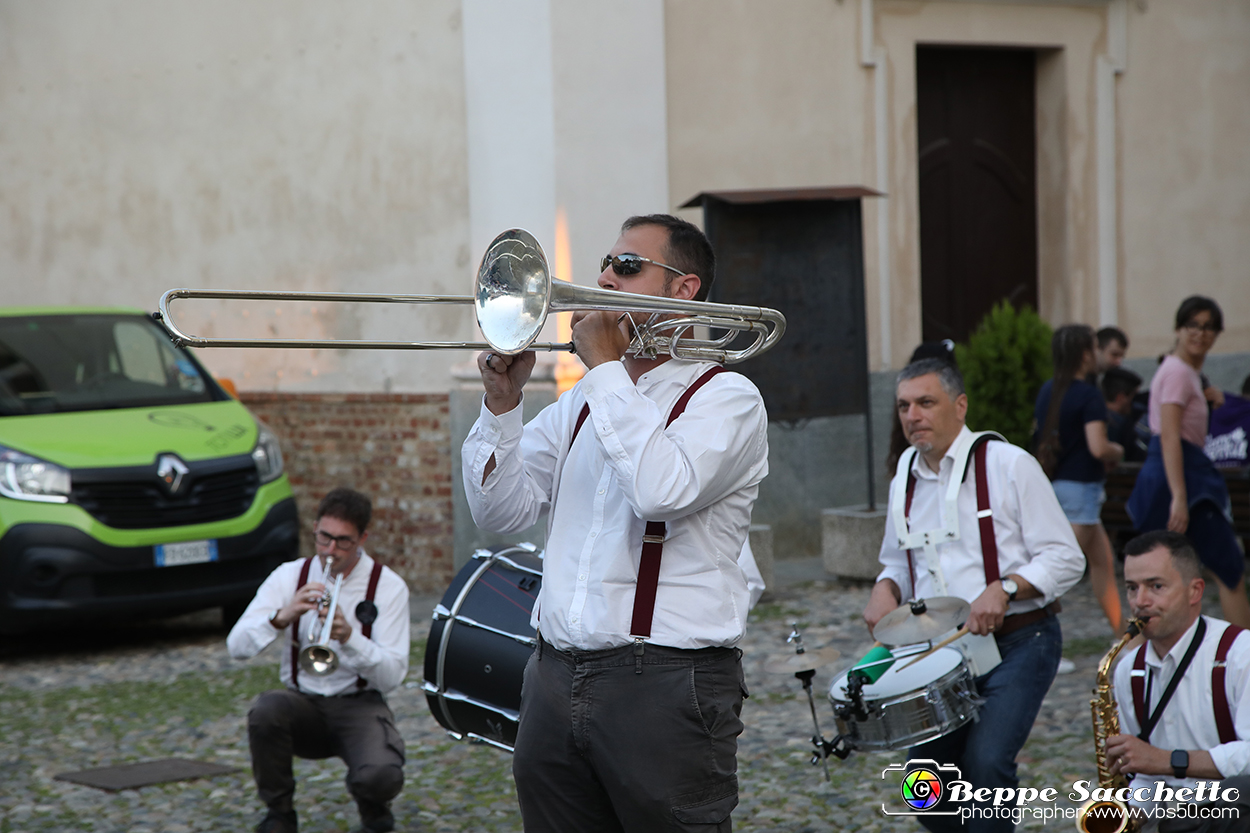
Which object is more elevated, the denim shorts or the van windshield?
the van windshield

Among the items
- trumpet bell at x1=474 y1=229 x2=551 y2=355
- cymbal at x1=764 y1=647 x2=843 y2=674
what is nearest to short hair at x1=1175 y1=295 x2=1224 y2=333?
cymbal at x1=764 y1=647 x2=843 y2=674

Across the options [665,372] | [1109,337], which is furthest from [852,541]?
[665,372]

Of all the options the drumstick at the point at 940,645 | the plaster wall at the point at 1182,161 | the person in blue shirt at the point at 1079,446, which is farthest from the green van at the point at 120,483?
the plaster wall at the point at 1182,161

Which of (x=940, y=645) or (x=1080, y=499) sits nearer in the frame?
(x=940, y=645)

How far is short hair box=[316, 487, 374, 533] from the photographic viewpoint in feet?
17.8

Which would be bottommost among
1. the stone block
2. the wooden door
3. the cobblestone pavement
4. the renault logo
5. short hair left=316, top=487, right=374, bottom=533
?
the cobblestone pavement

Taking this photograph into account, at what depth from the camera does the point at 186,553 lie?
28.7 ft

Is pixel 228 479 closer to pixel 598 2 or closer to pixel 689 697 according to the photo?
pixel 598 2

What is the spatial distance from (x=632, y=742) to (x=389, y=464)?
7950mm

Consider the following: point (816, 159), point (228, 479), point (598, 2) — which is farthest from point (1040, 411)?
point (228, 479)

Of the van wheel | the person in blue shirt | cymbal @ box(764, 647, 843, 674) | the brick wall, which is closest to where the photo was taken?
cymbal @ box(764, 647, 843, 674)

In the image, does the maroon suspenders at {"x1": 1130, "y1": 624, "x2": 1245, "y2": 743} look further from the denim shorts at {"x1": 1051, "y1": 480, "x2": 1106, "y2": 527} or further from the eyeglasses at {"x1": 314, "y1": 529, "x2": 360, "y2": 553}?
the denim shorts at {"x1": 1051, "y1": 480, "x2": 1106, "y2": 527}

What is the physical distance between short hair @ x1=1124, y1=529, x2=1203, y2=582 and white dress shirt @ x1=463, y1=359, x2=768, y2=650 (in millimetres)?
1692

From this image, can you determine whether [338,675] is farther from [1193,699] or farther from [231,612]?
[231,612]
